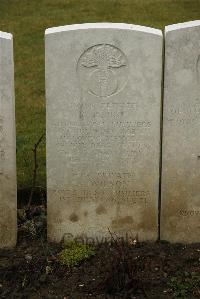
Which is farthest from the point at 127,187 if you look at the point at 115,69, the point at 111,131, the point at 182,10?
the point at 182,10

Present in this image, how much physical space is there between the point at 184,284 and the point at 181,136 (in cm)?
125

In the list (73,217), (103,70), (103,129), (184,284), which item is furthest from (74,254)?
(103,70)

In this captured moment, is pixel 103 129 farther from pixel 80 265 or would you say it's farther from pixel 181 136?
pixel 80 265

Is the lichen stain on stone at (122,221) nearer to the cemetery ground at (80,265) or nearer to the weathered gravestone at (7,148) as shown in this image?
the cemetery ground at (80,265)

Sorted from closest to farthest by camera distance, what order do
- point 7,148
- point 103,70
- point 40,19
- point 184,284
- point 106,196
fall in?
point 184,284
point 103,70
point 7,148
point 106,196
point 40,19

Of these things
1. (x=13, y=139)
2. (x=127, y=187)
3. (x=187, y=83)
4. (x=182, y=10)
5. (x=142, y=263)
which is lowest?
(x=142, y=263)

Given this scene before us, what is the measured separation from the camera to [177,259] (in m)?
5.20

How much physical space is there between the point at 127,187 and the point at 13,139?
107 centimetres

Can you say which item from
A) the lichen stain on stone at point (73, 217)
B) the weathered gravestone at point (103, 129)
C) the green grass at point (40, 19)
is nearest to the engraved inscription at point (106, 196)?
the weathered gravestone at point (103, 129)

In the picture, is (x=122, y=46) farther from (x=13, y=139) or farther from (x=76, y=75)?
(x=13, y=139)

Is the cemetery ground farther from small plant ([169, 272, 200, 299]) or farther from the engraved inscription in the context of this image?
the engraved inscription

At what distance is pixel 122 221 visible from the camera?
215 inches

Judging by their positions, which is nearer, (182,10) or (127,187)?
(127,187)

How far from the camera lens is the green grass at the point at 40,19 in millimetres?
8836
